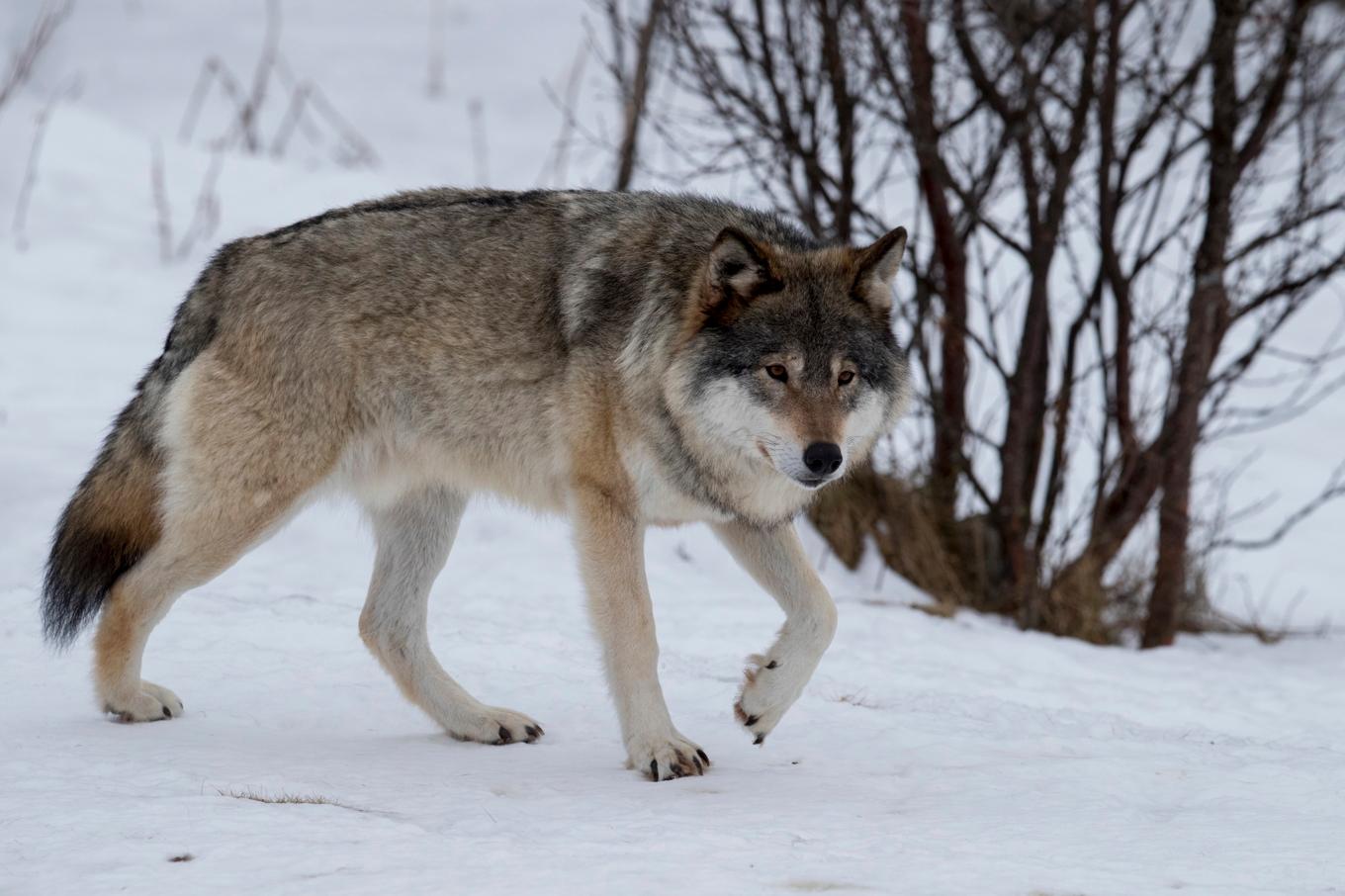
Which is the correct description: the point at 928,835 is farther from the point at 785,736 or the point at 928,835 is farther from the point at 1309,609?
the point at 1309,609

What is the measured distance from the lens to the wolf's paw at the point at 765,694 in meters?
3.93

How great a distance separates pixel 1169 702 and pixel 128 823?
4.09 metres

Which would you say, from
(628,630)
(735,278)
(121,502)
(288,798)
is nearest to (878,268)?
(735,278)

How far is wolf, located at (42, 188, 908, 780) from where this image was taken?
3.90 m

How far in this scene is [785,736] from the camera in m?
4.29

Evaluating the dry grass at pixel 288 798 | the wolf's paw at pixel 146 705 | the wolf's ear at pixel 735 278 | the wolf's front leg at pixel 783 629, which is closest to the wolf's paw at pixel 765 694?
the wolf's front leg at pixel 783 629

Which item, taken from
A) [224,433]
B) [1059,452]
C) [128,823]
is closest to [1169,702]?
[1059,452]

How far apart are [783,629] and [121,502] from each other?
1.97 metres

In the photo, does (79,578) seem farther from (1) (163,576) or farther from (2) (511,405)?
(2) (511,405)

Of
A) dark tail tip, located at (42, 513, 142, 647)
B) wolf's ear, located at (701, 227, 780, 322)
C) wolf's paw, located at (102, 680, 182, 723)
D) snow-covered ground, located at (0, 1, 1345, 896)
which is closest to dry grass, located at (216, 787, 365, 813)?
snow-covered ground, located at (0, 1, 1345, 896)

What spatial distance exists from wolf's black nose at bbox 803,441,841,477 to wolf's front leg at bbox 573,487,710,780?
1.85ft

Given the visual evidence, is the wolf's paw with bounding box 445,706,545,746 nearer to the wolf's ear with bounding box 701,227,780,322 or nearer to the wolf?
the wolf

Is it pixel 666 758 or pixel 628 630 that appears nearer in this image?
pixel 666 758

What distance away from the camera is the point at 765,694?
3930 millimetres
